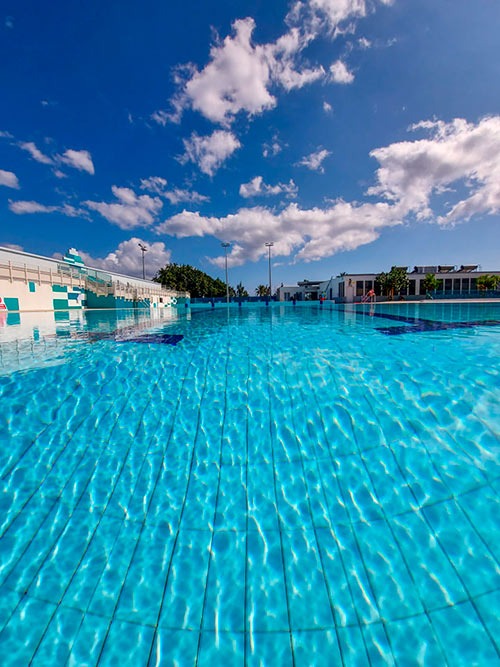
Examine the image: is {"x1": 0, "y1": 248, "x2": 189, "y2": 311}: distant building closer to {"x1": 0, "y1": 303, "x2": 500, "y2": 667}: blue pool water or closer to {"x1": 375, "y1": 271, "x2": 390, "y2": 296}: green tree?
{"x1": 0, "y1": 303, "x2": 500, "y2": 667}: blue pool water

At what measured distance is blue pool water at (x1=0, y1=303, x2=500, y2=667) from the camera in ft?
6.40

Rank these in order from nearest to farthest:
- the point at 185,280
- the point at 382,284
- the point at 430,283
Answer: the point at 382,284
the point at 430,283
the point at 185,280

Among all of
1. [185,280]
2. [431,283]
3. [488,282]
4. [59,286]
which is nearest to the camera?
[59,286]

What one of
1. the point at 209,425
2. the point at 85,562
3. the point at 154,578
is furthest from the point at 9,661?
the point at 209,425

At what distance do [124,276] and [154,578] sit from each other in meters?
40.5

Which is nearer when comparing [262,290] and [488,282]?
[488,282]

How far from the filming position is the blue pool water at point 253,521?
6.40 ft

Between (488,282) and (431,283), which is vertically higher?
(431,283)

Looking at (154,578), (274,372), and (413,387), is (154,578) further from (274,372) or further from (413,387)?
(413,387)

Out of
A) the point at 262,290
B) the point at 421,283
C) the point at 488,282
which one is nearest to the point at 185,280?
the point at 262,290

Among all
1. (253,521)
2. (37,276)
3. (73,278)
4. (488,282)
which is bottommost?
(253,521)

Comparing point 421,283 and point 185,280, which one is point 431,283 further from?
point 185,280

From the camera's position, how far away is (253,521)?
2.68 meters

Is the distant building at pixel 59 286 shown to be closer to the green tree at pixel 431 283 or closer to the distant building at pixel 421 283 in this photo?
the distant building at pixel 421 283
